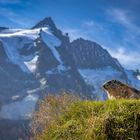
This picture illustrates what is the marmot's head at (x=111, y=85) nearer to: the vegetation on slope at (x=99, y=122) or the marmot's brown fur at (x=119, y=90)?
the marmot's brown fur at (x=119, y=90)

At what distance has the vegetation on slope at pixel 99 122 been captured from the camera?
9031 mm

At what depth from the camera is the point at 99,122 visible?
9.11m

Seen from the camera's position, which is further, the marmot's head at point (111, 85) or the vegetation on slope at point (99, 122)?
the marmot's head at point (111, 85)

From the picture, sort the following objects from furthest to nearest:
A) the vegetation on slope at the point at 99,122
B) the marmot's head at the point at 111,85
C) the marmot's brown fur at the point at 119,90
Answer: the marmot's head at the point at 111,85 → the marmot's brown fur at the point at 119,90 → the vegetation on slope at the point at 99,122

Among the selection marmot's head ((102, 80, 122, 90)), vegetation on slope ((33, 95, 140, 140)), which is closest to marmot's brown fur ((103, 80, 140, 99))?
marmot's head ((102, 80, 122, 90))

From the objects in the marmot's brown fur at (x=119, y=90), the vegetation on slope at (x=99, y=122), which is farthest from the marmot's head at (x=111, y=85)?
the vegetation on slope at (x=99, y=122)

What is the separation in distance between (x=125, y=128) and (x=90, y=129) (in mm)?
687

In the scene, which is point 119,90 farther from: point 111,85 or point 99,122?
point 99,122

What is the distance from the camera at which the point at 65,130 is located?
32.3 ft

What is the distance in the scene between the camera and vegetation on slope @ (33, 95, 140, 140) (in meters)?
9.03

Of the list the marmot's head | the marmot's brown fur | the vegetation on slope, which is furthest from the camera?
the marmot's head

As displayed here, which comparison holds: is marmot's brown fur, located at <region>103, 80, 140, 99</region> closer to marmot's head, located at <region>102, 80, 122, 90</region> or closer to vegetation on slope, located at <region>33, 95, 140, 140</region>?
marmot's head, located at <region>102, 80, 122, 90</region>

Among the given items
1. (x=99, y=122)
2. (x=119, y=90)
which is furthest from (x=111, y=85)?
(x=99, y=122)

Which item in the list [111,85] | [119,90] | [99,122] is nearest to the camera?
[99,122]
